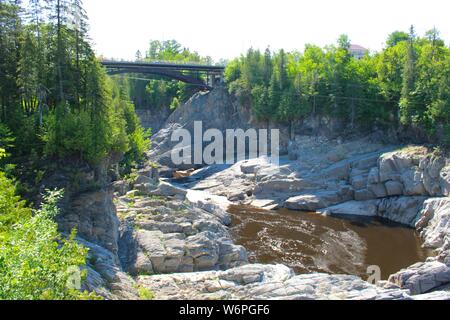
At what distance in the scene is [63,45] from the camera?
3481 centimetres

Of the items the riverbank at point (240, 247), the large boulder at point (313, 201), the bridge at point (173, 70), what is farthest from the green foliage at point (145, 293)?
the bridge at point (173, 70)

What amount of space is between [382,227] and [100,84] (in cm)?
2970

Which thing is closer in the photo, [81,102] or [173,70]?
[81,102]

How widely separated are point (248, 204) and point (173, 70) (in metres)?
38.2

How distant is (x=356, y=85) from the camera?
61.7 metres

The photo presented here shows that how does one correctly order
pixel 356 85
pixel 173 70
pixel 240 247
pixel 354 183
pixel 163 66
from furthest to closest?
pixel 173 70
pixel 163 66
pixel 356 85
pixel 354 183
pixel 240 247

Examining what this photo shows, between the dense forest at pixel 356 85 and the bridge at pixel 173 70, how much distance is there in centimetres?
602

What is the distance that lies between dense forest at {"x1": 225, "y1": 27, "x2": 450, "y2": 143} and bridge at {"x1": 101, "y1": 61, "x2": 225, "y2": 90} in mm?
6016

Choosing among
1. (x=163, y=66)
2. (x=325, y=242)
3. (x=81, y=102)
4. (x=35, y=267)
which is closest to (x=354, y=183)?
(x=325, y=242)

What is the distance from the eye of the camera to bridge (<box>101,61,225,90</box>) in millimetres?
74938

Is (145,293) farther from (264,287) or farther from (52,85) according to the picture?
(52,85)

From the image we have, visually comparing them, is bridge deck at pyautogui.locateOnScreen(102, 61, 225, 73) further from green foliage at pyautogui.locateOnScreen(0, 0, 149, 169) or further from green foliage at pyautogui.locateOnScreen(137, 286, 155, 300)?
green foliage at pyautogui.locateOnScreen(137, 286, 155, 300)

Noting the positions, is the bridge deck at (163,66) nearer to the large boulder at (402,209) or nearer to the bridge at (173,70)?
the bridge at (173,70)
